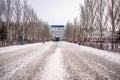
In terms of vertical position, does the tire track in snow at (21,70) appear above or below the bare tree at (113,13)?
below

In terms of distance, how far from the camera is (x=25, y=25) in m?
61.5

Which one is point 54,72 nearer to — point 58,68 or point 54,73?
point 54,73

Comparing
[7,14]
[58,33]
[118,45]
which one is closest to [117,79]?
[118,45]

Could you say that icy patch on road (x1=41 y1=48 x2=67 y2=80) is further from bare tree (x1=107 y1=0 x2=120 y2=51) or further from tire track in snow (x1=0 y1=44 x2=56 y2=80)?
bare tree (x1=107 y1=0 x2=120 y2=51)

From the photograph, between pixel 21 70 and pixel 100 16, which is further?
pixel 100 16

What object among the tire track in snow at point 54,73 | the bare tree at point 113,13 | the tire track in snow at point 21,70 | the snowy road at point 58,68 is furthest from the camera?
the bare tree at point 113,13

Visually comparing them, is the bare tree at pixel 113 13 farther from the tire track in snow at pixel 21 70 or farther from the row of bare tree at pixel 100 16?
the tire track in snow at pixel 21 70

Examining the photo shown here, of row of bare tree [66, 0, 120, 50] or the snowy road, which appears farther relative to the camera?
row of bare tree [66, 0, 120, 50]

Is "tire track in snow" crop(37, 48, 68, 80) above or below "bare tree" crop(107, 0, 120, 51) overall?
below

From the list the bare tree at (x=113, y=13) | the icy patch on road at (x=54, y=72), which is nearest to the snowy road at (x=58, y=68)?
the icy patch on road at (x=54, y=72)

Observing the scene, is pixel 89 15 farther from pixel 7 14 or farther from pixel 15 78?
pixel 15 78

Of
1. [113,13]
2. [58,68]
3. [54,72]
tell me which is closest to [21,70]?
[54,72]

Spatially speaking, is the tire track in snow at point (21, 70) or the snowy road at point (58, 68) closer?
the tire track in snow at point (21, 70)

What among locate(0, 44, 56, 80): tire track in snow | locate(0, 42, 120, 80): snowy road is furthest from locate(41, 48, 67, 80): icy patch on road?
locate(0, 44, 56, 80): tire track in snow
